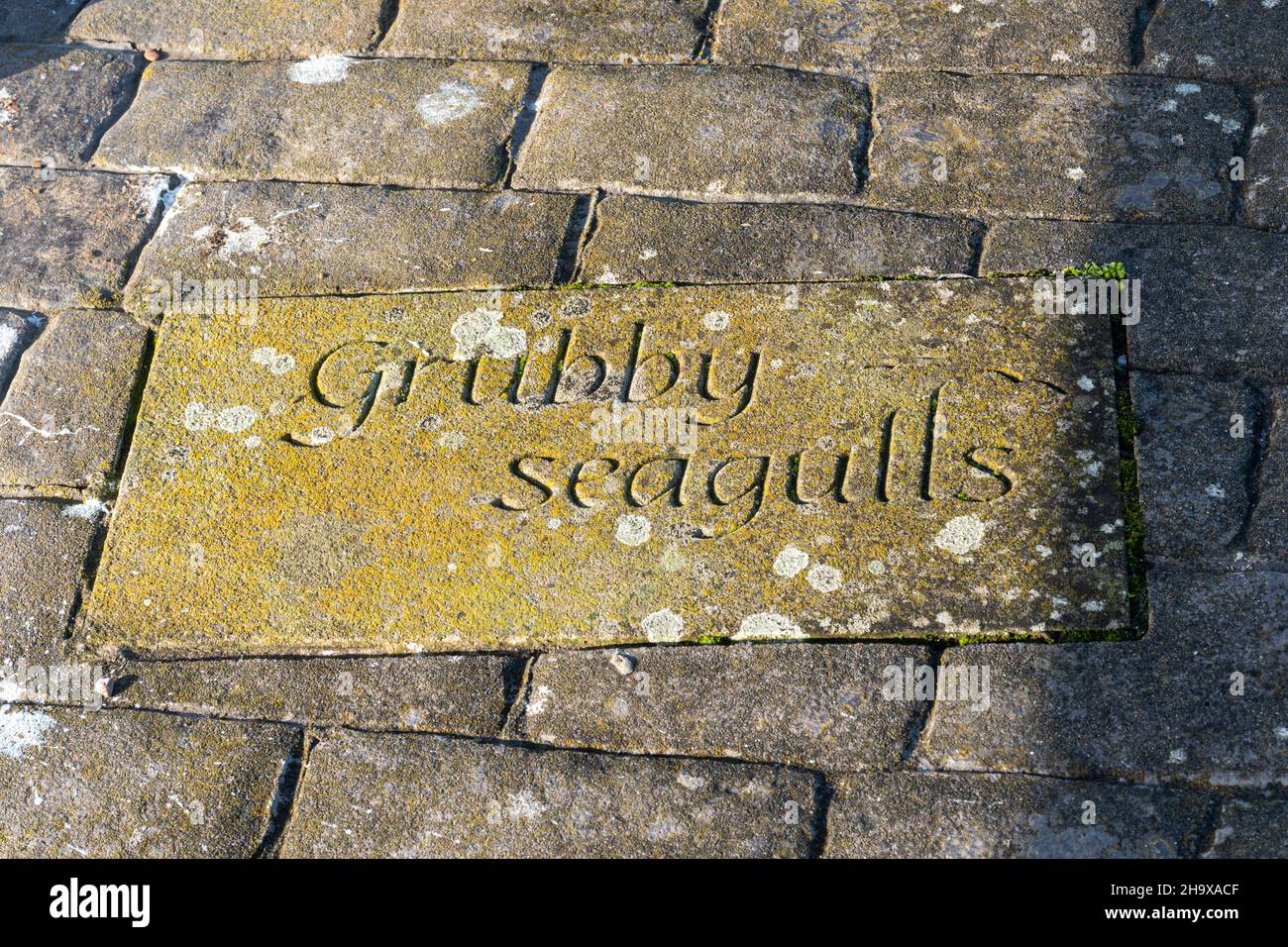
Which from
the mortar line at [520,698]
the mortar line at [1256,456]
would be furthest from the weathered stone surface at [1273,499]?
the mortar line at [520,698]

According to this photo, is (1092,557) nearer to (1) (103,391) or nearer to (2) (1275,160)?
(2) (1275,160)

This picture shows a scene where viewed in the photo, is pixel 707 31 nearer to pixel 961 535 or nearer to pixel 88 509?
pixel 961 535

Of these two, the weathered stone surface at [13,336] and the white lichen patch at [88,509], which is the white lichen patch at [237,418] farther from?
the weathered stone surface at [13,336]

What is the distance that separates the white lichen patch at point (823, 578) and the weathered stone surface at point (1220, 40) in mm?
2019

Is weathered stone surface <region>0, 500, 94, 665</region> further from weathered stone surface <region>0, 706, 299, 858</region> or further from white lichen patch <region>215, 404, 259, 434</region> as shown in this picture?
white lichen patch <region>215, 404, 259, 434</region>

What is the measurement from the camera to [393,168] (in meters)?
3.48

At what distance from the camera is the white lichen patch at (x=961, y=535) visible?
254cm

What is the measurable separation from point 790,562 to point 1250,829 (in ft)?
3.36

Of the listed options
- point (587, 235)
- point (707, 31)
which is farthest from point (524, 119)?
point (707, 31)

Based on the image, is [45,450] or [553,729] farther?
[45,450]

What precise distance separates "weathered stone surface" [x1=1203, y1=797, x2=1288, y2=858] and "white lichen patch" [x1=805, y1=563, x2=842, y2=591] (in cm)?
85

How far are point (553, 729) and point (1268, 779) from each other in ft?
4.64

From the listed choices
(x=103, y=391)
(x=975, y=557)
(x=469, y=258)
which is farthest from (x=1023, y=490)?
(x=103, y=391)

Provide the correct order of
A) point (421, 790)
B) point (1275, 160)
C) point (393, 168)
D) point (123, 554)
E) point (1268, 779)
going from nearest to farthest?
point (1268, 779)
point (421, 790)
point (123, 554)
point (1275, 160)
point (393, 168)
